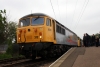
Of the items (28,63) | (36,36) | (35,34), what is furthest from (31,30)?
(28,63)

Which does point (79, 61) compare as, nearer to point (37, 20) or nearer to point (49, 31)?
point (49, 31)

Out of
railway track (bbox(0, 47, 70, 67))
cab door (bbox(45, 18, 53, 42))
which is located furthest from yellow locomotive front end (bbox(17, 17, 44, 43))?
railway track (bbox(0, 47, 70, 67))

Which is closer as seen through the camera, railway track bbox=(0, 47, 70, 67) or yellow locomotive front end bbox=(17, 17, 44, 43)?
railway track bbox=(0, 47, 70, 67)

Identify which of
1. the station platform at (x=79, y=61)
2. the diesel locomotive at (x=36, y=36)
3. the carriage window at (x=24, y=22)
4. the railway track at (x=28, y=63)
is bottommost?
the railway track at (x=28, y=63)

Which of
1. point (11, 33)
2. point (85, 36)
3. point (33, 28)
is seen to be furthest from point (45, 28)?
point (11, 33)

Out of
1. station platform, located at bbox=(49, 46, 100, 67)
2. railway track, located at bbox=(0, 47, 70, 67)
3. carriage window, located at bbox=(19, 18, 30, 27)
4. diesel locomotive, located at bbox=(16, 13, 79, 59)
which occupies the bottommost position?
railway track, located at bbox=(0, 47, 70, 67)

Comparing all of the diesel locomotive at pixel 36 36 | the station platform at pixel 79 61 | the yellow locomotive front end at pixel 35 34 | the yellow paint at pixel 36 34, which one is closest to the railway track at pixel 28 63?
the diesel locomotive at pixel 36 36

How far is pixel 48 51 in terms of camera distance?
51.8 feet

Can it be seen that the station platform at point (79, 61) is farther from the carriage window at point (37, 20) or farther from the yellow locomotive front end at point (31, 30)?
the carriage window at point (37, 20)

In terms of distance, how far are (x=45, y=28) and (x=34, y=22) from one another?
1.19 m

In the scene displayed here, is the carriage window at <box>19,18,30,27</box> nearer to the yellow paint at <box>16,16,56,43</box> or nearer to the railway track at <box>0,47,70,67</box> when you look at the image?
the yellow paint at <box>16,16,56,43</box>

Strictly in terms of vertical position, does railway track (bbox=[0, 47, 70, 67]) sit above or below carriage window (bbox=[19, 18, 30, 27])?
below

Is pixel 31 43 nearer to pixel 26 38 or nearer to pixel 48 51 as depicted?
pixel 26 38

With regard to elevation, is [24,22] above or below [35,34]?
above
